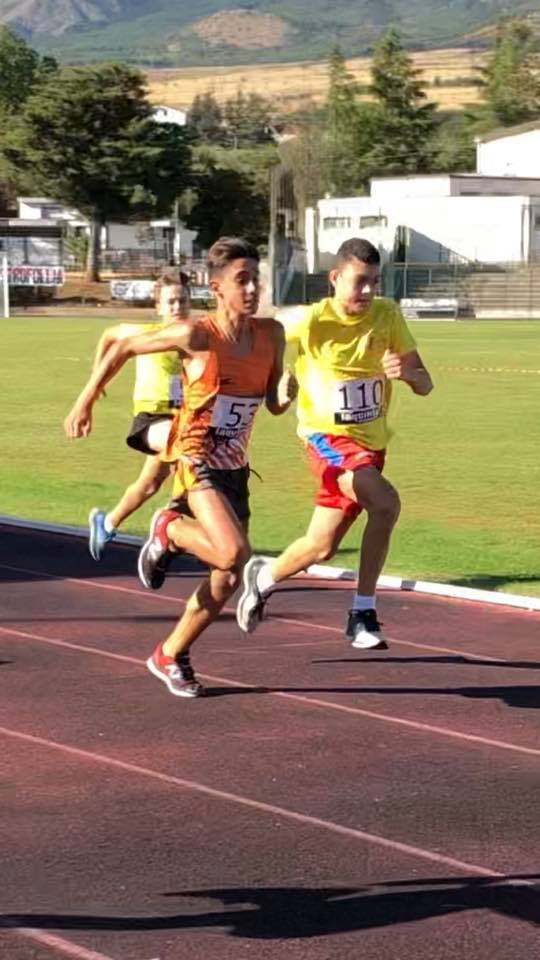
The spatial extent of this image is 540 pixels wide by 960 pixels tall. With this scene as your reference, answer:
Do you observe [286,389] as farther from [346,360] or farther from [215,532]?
[215,532]

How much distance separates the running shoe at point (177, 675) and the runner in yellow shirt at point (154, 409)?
10.2 ft

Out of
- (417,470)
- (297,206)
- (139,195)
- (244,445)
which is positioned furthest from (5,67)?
(244,445)

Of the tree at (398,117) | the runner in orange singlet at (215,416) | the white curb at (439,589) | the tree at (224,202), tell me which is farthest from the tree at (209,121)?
the runner in orange singlet at (215,416)

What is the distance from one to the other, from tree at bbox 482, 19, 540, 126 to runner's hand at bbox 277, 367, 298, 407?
138811 mm

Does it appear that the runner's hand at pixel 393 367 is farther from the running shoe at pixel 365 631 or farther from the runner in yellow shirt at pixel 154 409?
the runner in yellow shirt at pixel 154 409

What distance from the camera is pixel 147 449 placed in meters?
11.4

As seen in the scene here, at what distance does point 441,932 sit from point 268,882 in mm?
643

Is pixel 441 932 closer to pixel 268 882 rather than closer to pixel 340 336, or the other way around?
pixel 268 882

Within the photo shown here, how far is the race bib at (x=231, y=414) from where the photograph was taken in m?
7.87

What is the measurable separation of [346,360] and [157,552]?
1.35 m

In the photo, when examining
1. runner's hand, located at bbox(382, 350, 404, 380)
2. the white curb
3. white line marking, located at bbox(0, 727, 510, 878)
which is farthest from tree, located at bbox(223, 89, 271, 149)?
white line marking, located at bbox(0, 727, 510, 878)

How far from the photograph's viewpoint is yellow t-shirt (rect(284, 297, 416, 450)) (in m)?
8.84

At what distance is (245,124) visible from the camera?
182 m

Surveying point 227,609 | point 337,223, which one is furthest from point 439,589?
point 337,223
